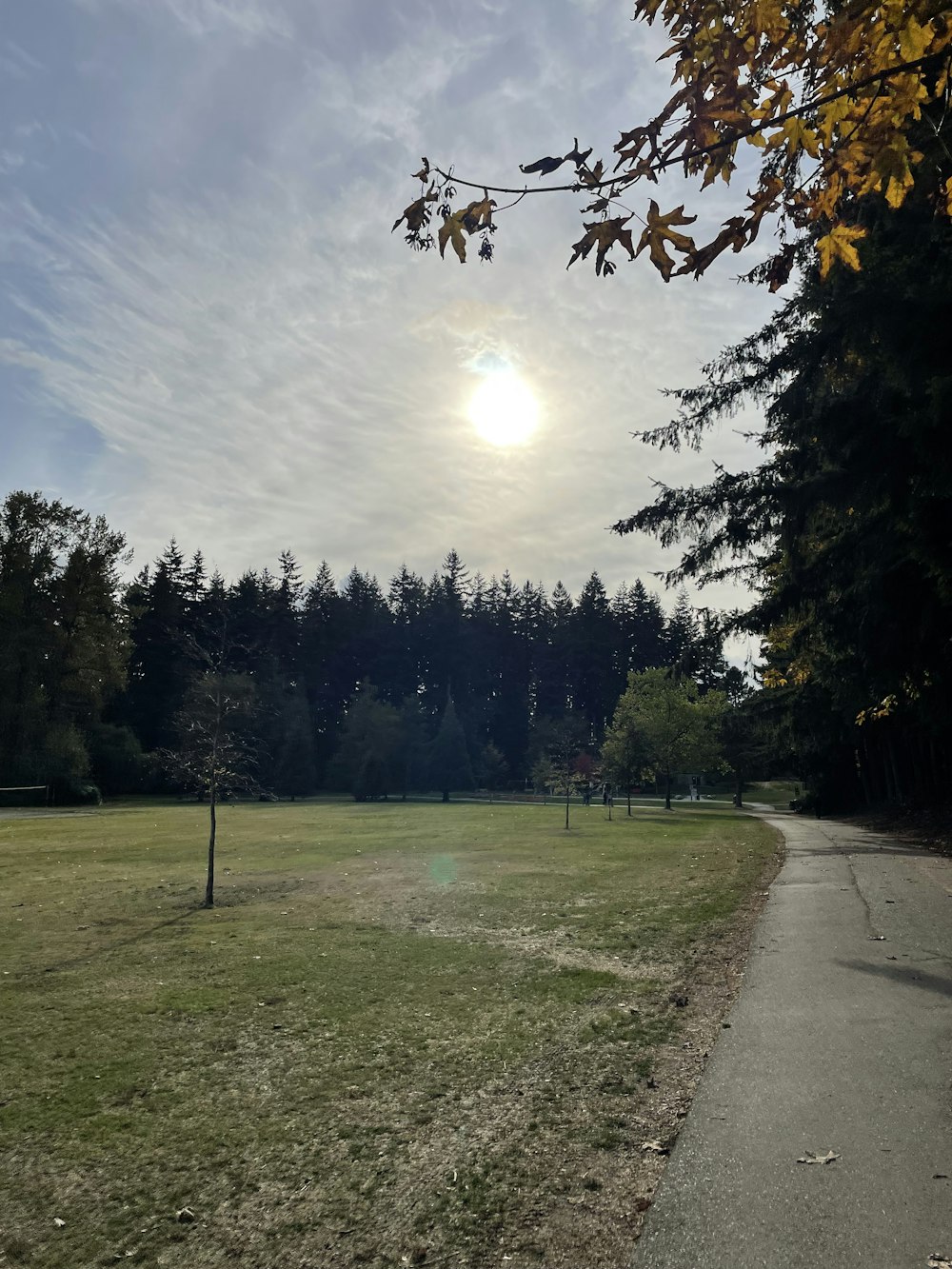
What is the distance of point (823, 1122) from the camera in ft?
13.8

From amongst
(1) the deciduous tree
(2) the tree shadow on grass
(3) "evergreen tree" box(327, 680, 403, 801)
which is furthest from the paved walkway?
(3) "evergreen tree" box(327, 680, 403, 801)

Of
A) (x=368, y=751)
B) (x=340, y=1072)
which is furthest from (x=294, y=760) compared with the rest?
(x=340, y=1072)

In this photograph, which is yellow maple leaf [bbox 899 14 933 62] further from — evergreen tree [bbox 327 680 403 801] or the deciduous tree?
evergreen tree [bbox 327 680 403 801]

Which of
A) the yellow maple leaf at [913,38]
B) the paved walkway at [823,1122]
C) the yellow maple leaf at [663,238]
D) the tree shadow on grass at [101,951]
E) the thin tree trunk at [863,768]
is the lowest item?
the tree shadow on grass at [101,951]

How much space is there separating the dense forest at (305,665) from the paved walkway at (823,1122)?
1165 cm

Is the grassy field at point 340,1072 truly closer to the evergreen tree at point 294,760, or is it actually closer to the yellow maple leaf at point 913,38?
the yellow maple leaf at point 913,38

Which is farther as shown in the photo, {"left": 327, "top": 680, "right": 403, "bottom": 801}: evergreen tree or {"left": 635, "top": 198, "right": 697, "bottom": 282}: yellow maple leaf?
{"left": 327, "top": 680, "right": 403, "bottom": 801}: evergreen tree

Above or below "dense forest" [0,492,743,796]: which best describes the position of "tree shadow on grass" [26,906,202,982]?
below

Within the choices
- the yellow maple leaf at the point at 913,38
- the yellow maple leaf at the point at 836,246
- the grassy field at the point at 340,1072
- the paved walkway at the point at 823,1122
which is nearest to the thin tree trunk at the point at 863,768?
the grassy field at the point at 340,1072

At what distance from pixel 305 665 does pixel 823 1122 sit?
8484 cm

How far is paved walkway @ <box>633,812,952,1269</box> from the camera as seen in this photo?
3.13 m

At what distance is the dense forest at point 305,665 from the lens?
49594 mm

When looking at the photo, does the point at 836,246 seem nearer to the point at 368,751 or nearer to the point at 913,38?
the point at 913,38

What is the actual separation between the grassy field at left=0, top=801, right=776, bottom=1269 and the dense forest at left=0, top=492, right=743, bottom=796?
22.8 ft
